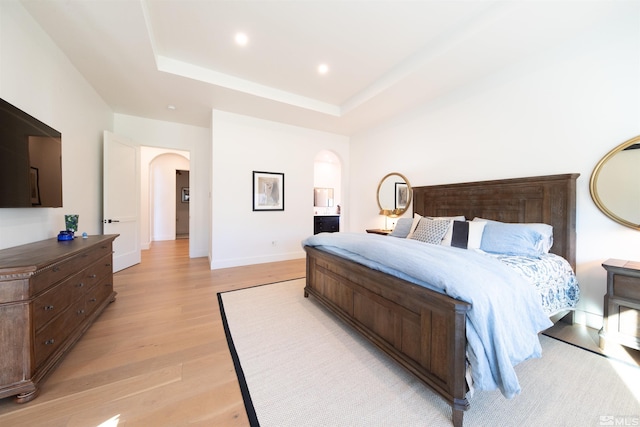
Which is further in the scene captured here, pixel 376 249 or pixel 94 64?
pixel 94 64

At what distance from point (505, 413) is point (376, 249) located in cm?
118

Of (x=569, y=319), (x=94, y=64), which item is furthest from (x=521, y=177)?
(x=94, y=64)

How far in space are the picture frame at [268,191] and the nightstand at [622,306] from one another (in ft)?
14.3

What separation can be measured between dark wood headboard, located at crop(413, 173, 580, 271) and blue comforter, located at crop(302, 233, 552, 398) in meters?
1.42

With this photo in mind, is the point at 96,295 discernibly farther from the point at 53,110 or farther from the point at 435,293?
the point at 435,293

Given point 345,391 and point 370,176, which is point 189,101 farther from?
point 345,391

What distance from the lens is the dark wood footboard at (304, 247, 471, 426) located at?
1.25 m

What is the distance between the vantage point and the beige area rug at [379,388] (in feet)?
4.24

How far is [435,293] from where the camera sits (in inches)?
54.1

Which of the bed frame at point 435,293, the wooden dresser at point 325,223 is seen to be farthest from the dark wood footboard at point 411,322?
the wooden dresser at point 325,223

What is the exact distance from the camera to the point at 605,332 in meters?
1.89

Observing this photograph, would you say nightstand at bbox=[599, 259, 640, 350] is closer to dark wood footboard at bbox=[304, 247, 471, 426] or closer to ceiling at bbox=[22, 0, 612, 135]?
dark wood footboard at bbox=[304, 247, 471, 426]

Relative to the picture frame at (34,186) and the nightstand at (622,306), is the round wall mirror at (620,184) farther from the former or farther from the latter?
the picture frame at (34,186)

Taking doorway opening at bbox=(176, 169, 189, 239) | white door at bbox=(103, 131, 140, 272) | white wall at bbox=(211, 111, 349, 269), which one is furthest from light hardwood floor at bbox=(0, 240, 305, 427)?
doorway opening at bbox=(176, 169, 189, 239)
